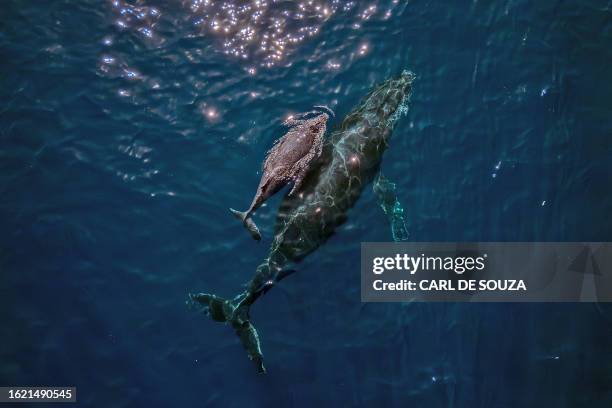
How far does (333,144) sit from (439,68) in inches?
181

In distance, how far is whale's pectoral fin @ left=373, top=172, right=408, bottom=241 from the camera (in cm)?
1500

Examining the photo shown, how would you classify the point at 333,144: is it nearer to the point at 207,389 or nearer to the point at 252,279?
the point at 252,279

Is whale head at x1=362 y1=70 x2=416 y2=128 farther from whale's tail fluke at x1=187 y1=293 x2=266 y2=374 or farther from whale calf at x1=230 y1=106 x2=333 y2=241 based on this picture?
whale's tail fluke at x1=187 y1=293 x2=266 y2=374

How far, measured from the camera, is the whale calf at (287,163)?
14.1 m

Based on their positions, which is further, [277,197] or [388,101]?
[388,101]

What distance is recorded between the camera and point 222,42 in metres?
16.3

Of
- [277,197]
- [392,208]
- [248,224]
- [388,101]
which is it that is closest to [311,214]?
[277,197]

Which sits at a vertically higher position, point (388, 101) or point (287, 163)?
point (388, 101)

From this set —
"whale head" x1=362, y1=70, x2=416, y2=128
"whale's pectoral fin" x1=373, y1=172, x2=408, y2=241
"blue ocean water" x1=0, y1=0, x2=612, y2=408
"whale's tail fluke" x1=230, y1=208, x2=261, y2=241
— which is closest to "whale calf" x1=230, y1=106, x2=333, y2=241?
"whale's tail fluke" x1=230, y1=208, x2=261, y2=241

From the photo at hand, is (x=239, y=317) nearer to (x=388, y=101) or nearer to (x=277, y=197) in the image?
(x=277, y=197)

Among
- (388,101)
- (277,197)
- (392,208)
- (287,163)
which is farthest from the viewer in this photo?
(388,101)

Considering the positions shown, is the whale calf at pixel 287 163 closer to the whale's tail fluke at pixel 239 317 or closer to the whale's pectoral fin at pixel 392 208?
the whale's tail fluke at pixel 239 317

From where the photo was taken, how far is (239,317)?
546 inches

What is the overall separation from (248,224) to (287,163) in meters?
1.99
